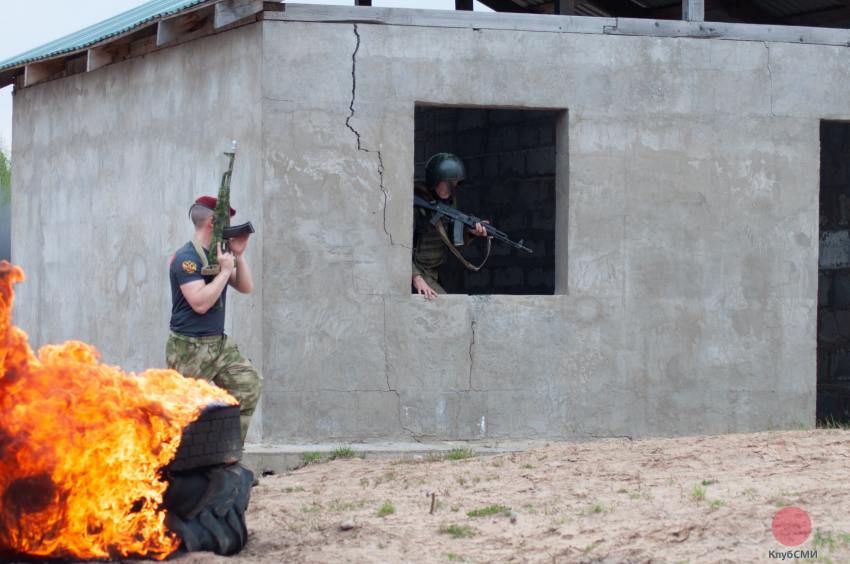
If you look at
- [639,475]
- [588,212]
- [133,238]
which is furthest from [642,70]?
[133,238]

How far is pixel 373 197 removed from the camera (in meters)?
9.05

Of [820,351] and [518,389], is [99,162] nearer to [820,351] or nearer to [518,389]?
[518,389]

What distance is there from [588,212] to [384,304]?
1.68 meters

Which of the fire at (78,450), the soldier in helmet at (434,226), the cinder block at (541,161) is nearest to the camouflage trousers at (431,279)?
the soldier in helmet at (434,226)

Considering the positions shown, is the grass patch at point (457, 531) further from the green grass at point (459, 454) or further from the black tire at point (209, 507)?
the green grass at point (459, 454)

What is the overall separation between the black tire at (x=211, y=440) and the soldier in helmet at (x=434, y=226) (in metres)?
3.92

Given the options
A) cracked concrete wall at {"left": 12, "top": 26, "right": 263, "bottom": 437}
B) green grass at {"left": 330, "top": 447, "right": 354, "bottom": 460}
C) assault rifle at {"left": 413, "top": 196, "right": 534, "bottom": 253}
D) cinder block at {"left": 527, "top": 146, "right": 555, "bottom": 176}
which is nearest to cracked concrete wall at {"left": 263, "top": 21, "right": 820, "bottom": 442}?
green grass at {"left": 330, "top": 447, "right": 354, "bottom": 460}

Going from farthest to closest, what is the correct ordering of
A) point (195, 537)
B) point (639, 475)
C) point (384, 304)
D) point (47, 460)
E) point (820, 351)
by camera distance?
point (820, 351), point (384, 304), point (639, 475), point (195, 537), point (47, 460)

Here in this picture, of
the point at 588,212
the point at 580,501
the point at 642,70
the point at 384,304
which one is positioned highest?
the point at 642,70

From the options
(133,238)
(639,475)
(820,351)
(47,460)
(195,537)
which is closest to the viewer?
(47,460)

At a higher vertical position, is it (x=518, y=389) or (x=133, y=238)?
(x=133, y=238)

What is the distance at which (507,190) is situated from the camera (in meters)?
12.2

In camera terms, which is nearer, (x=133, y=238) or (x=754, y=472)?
(x=754, y=472)

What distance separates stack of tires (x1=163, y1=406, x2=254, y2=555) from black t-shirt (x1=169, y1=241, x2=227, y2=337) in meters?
1.08
